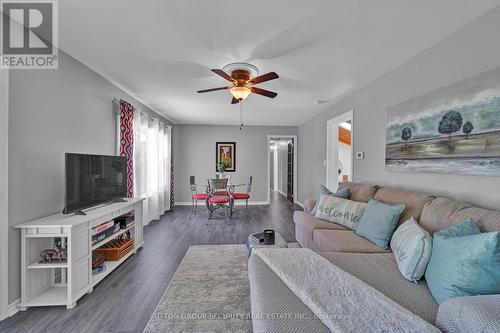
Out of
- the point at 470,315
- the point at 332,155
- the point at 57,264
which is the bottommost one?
the point at 57,264

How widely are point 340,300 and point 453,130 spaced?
191cm

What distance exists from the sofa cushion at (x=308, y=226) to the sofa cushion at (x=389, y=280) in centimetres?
77

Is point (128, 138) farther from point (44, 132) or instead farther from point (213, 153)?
point (213, 153)

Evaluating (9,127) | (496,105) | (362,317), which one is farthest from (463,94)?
(9,127)

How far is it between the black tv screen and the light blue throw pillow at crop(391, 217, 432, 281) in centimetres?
291

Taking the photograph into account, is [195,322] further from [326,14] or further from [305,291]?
[326,14]

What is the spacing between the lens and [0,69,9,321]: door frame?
5.81ft

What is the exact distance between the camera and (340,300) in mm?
1126

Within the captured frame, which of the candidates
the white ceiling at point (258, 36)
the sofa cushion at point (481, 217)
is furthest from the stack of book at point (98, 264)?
the sofa cushion at point (481, 217)

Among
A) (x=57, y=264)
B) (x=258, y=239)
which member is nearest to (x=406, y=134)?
(x=258, y=239)

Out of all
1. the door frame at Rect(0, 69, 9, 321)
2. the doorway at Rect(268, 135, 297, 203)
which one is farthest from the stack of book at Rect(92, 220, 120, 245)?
the doorway at Rect(268, 135, 297, 203)

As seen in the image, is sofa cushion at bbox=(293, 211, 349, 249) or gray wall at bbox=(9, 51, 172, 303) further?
sofa cushion at bbox=(293, 211, 349, 249)

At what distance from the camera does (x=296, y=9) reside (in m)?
1.70

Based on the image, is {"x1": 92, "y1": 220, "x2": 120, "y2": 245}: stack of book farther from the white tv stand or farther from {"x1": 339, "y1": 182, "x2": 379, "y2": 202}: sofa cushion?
{"x1": 339, "y1": 182, "x2": 379, "y2": 202}: sofa cushion
